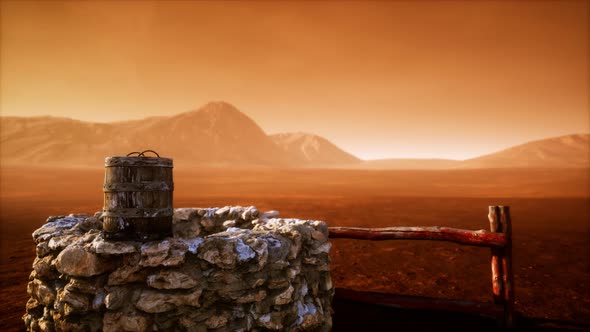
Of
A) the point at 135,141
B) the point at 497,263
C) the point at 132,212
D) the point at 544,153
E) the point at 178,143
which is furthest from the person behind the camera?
the point at 544,153

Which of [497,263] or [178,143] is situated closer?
[497,263]

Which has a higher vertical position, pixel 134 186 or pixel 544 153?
pixel 544 153

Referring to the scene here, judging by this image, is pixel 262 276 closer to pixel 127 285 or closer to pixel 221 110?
pixel 127 285

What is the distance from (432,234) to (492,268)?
1172 mm

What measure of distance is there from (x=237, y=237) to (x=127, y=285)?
4.55 feet

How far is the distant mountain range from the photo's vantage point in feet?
278

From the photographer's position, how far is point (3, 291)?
621cm

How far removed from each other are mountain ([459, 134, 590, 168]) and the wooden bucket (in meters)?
129

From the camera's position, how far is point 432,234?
5.02 meters

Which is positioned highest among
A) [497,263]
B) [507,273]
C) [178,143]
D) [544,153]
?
[178,143]

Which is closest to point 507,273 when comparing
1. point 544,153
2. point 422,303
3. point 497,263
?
point 497,263

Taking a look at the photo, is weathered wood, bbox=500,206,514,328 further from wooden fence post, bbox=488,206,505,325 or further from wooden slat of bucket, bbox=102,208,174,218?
wooden slat of bucket, bbox=102,208,174,218

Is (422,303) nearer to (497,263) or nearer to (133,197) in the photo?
(497,263)

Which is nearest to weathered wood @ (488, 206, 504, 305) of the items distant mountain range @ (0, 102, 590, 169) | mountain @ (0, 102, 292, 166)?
distant mountain range @ (0, 102, 590, 169)
